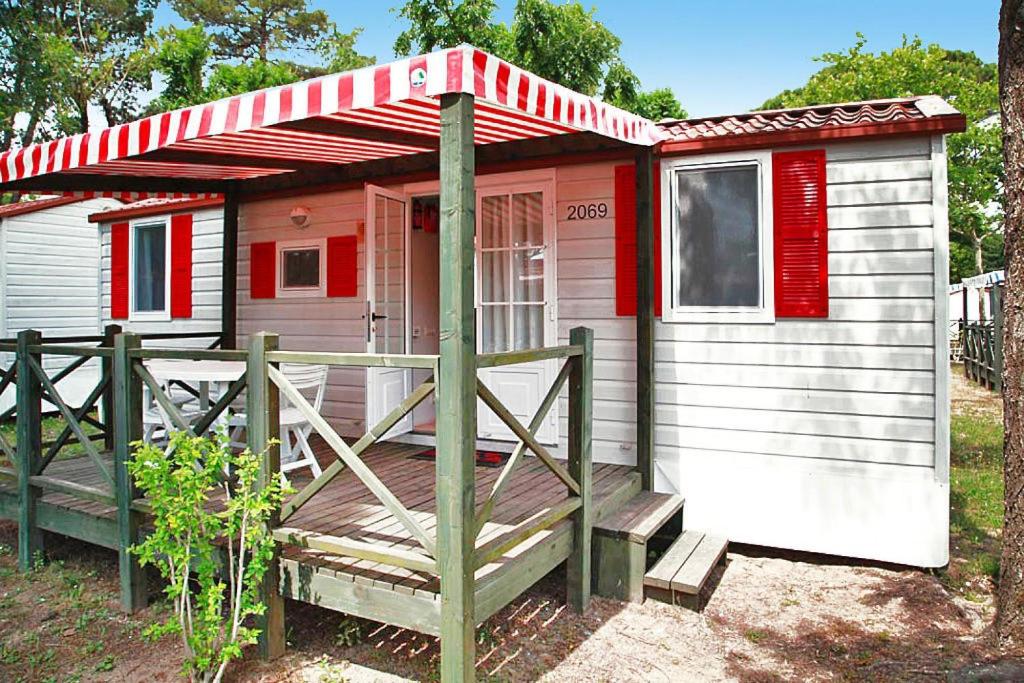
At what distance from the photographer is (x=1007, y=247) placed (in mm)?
3320

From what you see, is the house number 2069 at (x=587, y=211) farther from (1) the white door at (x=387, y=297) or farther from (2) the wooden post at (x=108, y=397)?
(2) the wooden post at (x=108, y=397)

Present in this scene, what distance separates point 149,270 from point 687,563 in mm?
6186

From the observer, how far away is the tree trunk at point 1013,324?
326cm

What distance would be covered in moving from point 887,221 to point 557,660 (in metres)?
2.98

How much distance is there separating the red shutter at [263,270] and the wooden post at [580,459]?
3553mm

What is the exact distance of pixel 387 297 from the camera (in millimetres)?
5406

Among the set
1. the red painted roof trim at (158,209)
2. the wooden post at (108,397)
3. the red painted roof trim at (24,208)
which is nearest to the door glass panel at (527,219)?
the wooden post at (108,397)

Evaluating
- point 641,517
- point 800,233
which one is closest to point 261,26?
point 800,233

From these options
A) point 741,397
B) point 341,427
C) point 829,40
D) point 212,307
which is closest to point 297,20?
point 829,40

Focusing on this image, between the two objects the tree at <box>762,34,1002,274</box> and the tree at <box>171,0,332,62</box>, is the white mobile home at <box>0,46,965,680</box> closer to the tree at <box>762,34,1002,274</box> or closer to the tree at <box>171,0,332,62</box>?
the tree at <box>762,34,1002,274</box>

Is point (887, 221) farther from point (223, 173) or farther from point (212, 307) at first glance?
point (212, 307)

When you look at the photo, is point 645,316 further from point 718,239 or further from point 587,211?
point 587,211

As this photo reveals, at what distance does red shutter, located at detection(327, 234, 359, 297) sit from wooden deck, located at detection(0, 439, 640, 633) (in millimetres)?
1520

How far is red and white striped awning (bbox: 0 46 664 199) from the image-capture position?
2641 millimetres
